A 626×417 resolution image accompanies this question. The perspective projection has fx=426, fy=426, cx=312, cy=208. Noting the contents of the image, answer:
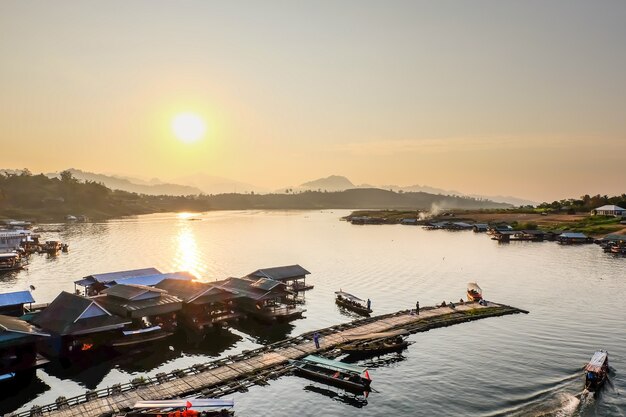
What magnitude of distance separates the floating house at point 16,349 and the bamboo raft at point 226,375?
9036 millimetres

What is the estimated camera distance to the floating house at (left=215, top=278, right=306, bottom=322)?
201ft

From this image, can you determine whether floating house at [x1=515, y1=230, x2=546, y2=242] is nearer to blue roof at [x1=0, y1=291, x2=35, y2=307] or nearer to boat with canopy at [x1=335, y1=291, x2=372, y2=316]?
boat with canopy at [x1=335, y1=291, x2=372, y2=316]

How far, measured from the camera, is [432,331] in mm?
57156

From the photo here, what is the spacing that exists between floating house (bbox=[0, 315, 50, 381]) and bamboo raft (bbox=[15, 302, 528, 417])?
904cm

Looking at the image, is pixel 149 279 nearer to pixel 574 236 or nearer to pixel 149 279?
pixel 149 279

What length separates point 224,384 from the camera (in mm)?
39719

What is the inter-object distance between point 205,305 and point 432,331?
101 feet

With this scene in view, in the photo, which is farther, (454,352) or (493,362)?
(454,352)

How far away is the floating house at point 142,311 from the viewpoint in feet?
164

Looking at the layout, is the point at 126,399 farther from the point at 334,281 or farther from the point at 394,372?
the point at 334,281

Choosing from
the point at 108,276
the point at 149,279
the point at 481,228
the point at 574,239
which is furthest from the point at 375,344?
the point at 481,228

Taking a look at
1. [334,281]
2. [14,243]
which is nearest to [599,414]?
[334,281]

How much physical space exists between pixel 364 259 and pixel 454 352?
Answer: 2717 inches

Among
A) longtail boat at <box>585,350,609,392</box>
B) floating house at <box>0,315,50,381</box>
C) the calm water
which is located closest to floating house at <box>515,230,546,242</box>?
the calm water
